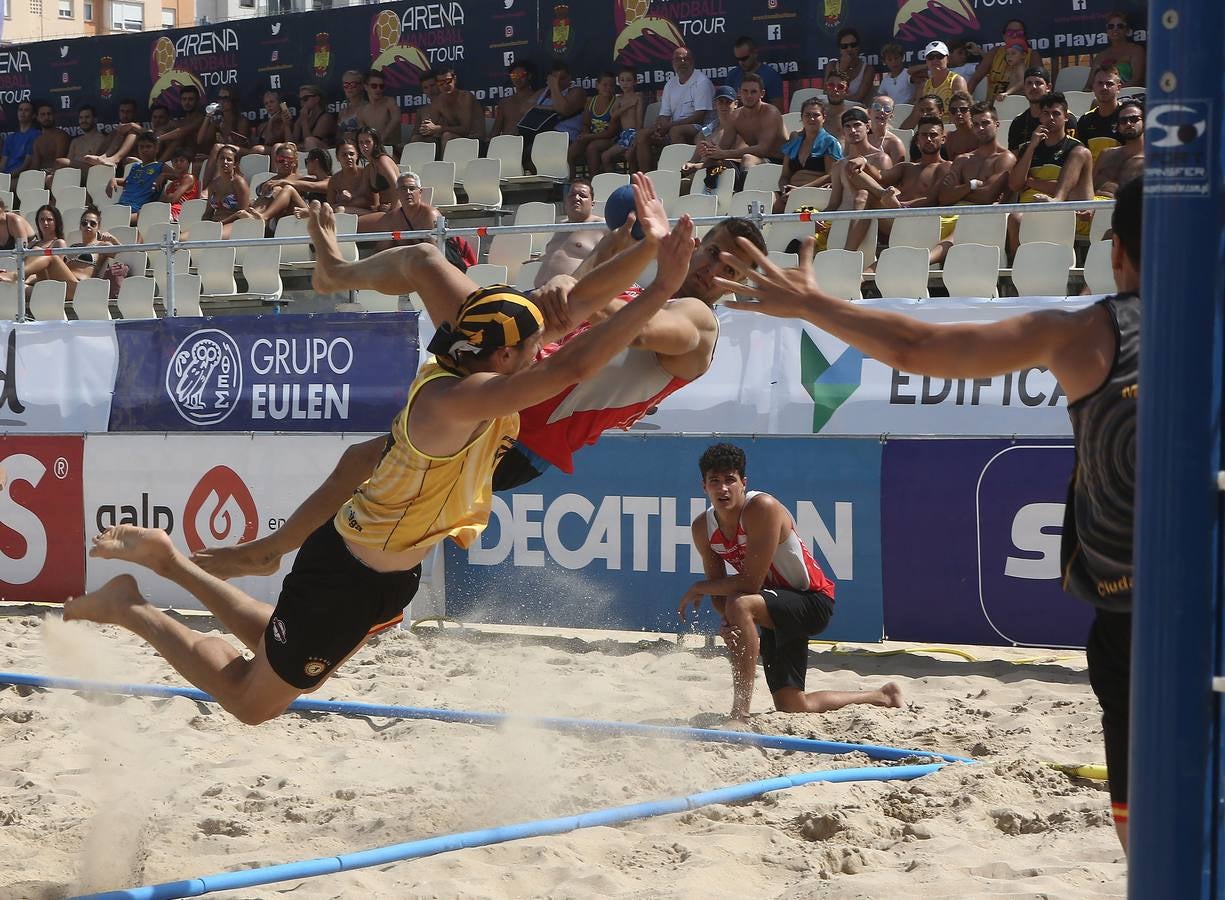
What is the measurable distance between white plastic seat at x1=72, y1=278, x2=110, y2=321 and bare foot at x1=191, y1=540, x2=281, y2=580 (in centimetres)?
671

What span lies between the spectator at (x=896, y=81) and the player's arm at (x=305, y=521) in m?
7.44

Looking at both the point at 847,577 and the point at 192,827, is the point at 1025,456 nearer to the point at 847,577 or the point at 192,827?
the point at 847,577

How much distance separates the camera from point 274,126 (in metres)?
13.8

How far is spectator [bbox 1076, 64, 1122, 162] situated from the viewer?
865 centimetres

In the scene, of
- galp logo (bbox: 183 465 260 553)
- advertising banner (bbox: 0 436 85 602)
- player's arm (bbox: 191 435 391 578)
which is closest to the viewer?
player's arm (bbox: 191 435 391 578)

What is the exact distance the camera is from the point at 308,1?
25.0m

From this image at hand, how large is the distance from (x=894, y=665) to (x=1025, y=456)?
1.23 m

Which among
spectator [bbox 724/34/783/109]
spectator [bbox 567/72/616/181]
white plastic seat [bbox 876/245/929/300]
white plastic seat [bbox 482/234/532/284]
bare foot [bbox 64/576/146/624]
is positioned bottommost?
bare foot [bbox 64/576/146/624]

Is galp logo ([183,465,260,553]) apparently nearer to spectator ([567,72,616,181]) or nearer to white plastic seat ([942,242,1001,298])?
white plastic seat ([942,242,1001,298])

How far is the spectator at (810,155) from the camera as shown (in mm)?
9391

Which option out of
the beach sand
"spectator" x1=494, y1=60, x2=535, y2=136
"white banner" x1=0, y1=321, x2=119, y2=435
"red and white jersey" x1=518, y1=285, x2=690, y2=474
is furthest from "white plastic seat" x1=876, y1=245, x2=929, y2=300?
"spectator" x1=494, y1=60, x2=535, y2=136

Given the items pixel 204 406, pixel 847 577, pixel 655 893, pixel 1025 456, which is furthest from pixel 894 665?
pixel 204 406

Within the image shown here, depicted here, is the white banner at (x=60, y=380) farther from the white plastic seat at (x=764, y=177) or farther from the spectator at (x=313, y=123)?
the spectator at (x=313, y=123)

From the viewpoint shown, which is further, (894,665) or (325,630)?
(894,665)
